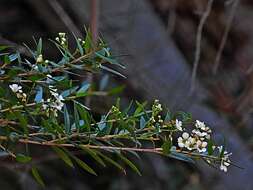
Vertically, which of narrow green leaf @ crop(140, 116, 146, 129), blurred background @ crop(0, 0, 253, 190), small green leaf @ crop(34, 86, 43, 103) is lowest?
blurred background @ crop(0, 0, 253, 190)

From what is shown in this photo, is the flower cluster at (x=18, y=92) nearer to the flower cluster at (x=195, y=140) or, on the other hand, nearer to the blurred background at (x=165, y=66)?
the flower cluster at (x=195, y=140)

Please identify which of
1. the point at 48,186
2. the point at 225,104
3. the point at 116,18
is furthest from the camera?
the point at 48,186

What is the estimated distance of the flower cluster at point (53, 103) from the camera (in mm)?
614

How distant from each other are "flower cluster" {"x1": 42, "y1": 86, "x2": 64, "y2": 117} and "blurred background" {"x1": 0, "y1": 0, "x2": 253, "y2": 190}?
2.62 feet

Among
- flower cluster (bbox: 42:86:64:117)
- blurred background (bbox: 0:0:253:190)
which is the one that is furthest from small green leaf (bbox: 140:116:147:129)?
blurred background (bbox: 0:0:253:190)

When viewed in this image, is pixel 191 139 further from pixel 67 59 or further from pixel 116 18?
pixel 116 18

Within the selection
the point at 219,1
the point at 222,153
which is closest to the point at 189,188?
the point at 219,1

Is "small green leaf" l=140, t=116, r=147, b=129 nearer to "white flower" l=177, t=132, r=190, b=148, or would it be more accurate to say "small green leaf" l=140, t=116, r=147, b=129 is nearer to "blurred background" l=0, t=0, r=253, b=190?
"white flower" l=177, t=132, r=190, b=148

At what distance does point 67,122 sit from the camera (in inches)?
26.3

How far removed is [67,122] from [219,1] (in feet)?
5.28

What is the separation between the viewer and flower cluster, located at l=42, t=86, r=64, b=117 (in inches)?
24.2

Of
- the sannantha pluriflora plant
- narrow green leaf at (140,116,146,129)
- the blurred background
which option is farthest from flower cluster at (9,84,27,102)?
the blurred background

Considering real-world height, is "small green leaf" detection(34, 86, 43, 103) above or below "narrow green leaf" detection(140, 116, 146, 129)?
above

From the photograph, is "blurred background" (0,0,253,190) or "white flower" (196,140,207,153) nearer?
"white flower" (196,140,207,153)
